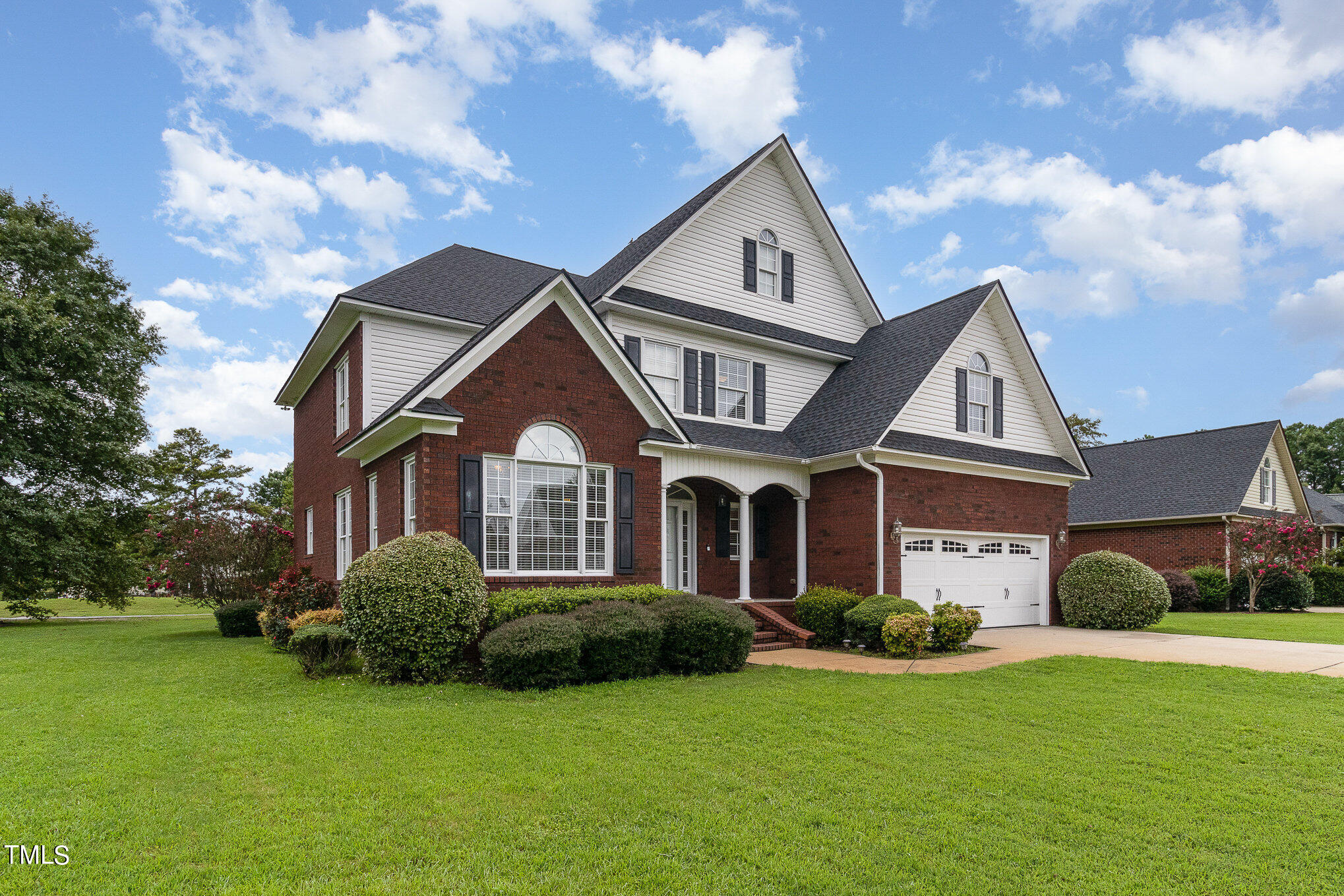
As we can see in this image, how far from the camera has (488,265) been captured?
1847 cm

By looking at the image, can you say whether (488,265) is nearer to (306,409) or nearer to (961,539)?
(306,409)

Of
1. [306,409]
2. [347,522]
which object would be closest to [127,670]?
[347,522]

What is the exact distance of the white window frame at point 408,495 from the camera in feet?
39.7

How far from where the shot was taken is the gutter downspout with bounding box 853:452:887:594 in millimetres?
14891

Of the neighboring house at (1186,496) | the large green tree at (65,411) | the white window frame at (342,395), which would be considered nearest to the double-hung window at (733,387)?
the white window frame at (342,395)

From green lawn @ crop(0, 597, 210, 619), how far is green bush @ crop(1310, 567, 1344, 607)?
4271cm

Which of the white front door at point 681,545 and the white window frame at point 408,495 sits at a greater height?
the white window frame at point 408,495

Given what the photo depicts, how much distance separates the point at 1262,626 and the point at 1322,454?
56651 millimetres

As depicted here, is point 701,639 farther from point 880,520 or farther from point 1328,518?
point 1328,518

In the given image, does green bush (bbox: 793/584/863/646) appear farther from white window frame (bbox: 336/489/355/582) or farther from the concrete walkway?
white window frame (bbox: 336/489/355/582)

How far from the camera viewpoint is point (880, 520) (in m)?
15.1

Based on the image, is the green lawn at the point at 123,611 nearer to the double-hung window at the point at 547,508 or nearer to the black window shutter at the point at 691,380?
the double-hung window at the point at 547,508

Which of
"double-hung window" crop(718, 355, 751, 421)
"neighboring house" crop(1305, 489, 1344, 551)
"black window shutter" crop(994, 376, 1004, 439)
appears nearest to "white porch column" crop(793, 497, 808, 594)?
"double-hung window" crop(718, 355, 751, 421)

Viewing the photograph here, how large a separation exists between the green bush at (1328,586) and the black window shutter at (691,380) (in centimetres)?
2599
